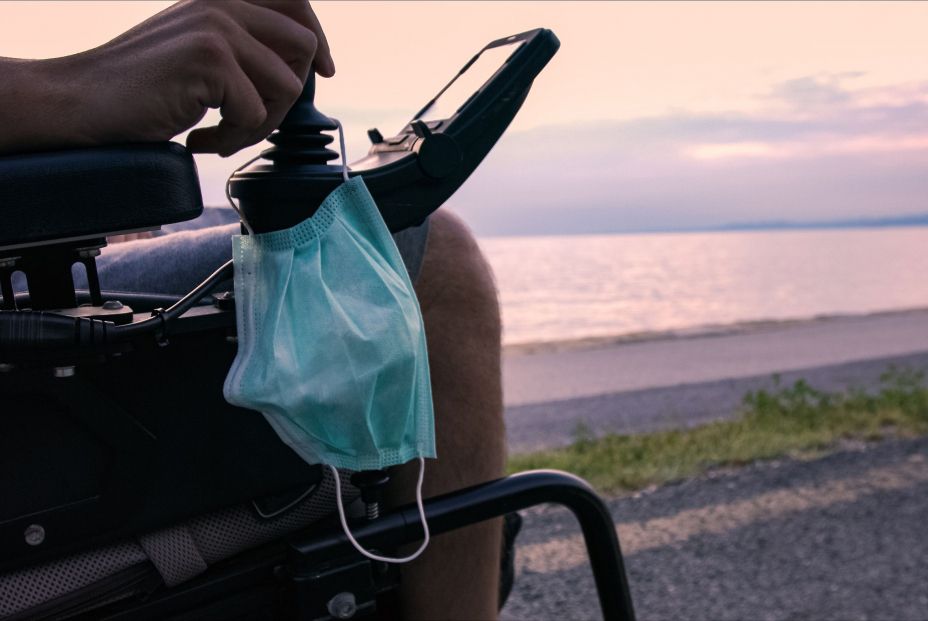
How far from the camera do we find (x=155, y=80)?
83 cm

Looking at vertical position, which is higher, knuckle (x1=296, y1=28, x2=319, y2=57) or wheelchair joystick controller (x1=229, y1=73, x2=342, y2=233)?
knuckle (x1=296, y1=28, x2=319, y2=57)

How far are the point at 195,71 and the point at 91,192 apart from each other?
0.49 ft

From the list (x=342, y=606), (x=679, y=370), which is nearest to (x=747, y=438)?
(x=342, y=606)

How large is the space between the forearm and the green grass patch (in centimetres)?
279

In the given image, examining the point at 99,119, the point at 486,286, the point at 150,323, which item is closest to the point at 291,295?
the point at 150,323

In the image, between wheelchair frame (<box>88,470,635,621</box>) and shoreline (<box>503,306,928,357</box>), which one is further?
shoreline (<box>503,306,928,357</box>)

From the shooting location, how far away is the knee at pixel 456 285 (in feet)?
4.25

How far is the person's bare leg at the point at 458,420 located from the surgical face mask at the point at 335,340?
0.28 metres

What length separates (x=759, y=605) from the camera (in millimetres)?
2402

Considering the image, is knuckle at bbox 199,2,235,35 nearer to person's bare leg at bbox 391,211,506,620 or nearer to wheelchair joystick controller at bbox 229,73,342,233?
wheelchair joystick controller at bbox 229,73,342,233

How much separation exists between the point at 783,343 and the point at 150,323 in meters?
9.23

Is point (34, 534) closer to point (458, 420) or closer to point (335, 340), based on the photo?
point (335, 340)

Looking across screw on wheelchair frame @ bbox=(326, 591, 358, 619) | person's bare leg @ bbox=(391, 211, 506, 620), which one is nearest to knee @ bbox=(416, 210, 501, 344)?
person's bare leg @ bbox=(391, 211, 506, 620)

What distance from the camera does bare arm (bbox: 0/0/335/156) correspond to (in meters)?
0.82
